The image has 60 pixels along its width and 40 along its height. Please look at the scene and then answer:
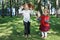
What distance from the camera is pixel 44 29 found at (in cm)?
1079

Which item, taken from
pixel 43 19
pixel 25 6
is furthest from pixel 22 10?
pixel 43 19

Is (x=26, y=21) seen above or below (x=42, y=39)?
above

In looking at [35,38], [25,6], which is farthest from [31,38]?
[25,6]

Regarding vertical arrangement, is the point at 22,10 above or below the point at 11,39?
above

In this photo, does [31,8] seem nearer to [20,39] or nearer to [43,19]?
[43,19]

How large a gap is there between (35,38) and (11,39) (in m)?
1.23

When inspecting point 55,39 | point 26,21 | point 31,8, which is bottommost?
point 55,39

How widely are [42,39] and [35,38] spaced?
16.1 inches

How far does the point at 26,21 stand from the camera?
10781 millimetres

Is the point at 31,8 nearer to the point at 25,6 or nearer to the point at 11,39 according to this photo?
the point at 25,6

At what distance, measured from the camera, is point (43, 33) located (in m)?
10.9

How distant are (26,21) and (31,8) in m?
0.71

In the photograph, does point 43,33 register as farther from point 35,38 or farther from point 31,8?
point 31,8

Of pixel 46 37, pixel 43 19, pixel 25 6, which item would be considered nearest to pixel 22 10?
pixel 25 6
